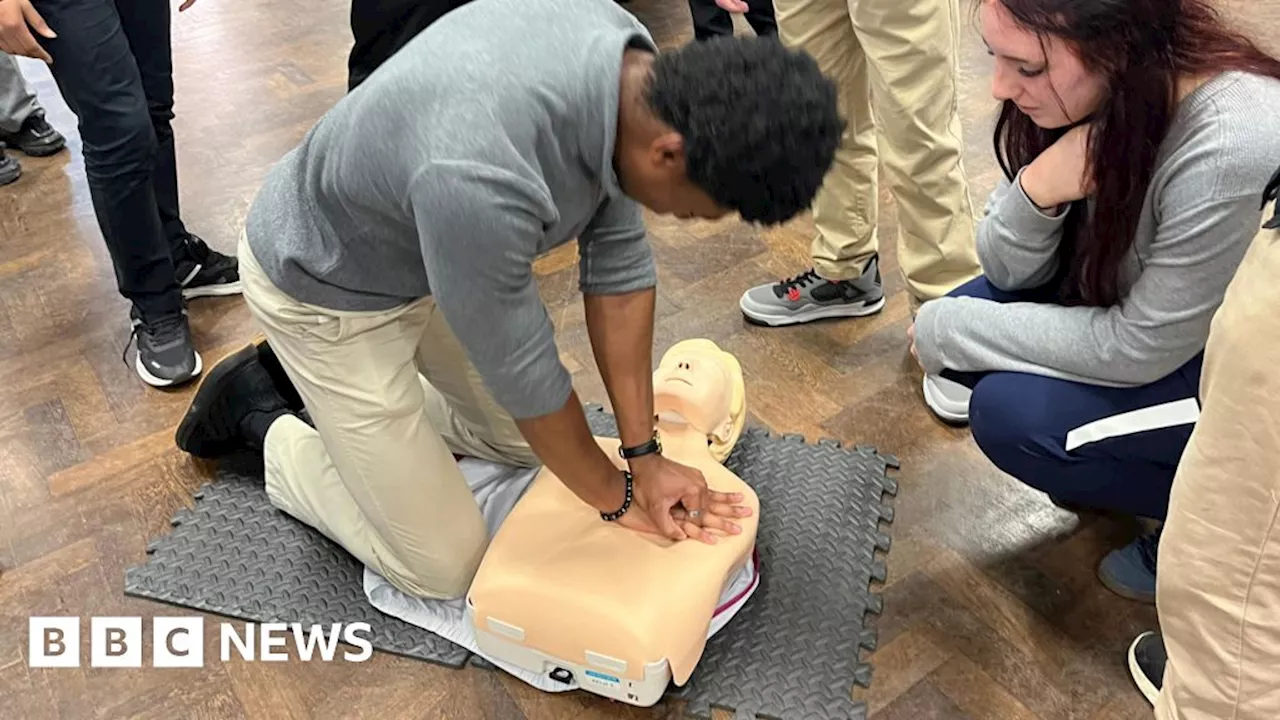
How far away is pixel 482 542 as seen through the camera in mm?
1414

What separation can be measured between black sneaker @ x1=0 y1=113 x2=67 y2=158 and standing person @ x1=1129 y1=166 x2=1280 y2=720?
8.36ft

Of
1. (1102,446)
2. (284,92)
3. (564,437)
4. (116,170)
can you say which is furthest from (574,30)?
(284,92)

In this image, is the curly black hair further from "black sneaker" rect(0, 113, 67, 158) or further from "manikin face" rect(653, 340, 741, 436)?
"black sneaker" rect(0, 113, 67, 158)

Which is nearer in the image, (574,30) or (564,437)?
(574,30)

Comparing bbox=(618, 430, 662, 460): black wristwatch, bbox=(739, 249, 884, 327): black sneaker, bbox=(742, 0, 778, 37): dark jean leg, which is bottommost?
bbox=(739, 249, 884, 327): black sneaker

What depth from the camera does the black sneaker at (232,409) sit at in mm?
1603

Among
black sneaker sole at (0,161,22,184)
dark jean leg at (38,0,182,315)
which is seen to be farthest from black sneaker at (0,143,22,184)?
dark jean leg at (38,0,182,315)

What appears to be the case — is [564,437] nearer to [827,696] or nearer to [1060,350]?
[827,696]

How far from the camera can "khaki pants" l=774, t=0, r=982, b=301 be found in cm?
158

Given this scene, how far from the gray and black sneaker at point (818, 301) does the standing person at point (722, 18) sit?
2.67ft

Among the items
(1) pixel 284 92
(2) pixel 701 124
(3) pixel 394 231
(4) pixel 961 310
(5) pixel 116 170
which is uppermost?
(2) pixel 701 124

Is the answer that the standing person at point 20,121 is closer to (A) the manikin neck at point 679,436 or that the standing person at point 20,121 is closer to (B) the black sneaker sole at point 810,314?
(B) the black sneaker sole at point 810,314

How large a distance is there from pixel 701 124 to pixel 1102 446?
718mm

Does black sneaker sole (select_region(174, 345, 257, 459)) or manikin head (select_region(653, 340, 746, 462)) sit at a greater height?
manikin head (select_region(653, 340, 746, 462))
